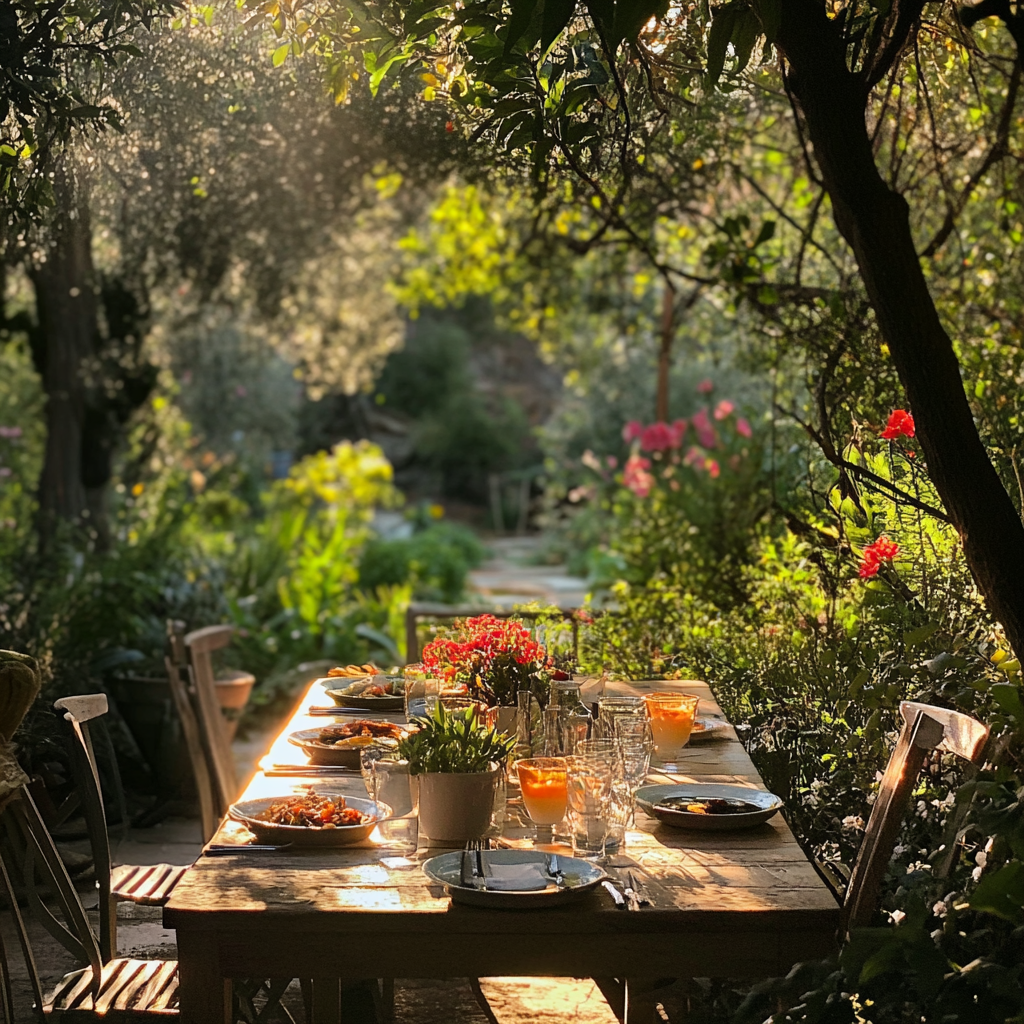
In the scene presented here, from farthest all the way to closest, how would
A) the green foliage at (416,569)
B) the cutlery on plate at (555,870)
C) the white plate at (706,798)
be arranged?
the green foliage at (416,569)
the white plate at (706,798)
the cutlery on plate at (555,870)

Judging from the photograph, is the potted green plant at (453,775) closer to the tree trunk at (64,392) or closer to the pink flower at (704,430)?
the tree trunk at (64,392)

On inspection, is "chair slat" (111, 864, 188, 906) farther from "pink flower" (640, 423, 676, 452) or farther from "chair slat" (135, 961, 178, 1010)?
"pink flower" (640, 423, 676, 452)

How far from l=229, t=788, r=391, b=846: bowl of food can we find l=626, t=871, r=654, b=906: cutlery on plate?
47 cm

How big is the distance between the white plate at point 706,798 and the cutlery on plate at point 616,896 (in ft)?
1.24

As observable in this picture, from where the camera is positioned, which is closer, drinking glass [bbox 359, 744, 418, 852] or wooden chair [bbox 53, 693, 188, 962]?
A: drinking glass [bbox 359, 744, 418, 852]

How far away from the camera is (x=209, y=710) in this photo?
3900mm

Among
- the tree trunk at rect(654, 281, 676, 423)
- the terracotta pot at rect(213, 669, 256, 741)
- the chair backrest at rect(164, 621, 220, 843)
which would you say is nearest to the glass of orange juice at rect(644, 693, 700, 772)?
the chair backrest at rect(164, 621, 220, 843)

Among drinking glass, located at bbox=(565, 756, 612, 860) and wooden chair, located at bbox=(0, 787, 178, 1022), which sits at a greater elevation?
drinking glass, located at bbox=(565, 756, 612, 860)

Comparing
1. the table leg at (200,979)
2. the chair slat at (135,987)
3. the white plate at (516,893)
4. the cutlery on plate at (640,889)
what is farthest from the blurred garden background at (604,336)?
the chair slat at (135,987)

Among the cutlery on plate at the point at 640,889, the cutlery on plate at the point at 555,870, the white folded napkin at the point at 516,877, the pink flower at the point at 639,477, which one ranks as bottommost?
the cutlery on plate at the point at 640,889

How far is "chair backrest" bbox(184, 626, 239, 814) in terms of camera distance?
12.5ft

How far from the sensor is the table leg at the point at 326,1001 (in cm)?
224

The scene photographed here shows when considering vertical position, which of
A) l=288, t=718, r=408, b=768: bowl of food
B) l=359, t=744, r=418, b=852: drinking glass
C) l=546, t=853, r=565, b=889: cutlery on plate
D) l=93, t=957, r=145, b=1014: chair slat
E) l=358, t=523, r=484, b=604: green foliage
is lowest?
l=358, t=523, r=484, b=604: green foliage

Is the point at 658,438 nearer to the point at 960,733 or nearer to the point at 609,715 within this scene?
the point at 609,715
